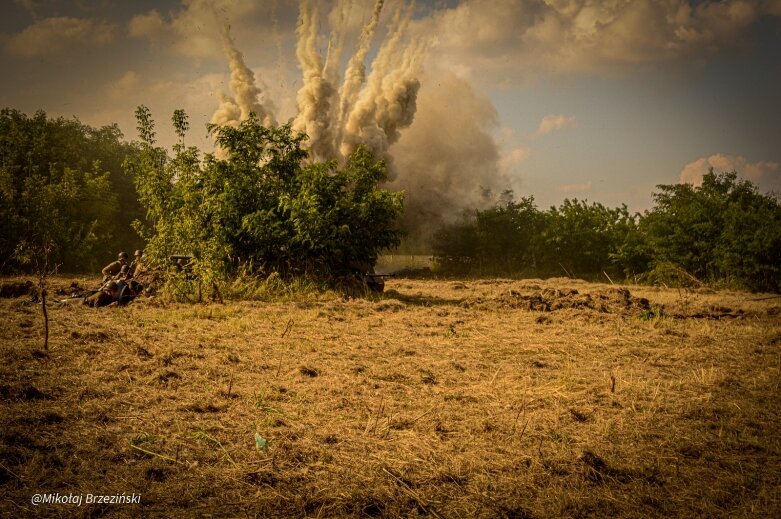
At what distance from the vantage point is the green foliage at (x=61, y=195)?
20.5 meters

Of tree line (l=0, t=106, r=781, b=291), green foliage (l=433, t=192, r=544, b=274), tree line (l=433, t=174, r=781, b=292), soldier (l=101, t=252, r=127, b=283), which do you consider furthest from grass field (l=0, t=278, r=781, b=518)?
green foliage (l=433, t=192, r=544, b=274)

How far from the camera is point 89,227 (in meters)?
23.9

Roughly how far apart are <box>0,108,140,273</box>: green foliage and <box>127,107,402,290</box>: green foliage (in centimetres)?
869

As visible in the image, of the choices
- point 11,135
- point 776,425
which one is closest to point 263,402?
A: point 776,425

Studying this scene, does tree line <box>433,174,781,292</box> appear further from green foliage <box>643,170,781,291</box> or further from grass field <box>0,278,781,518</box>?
grass field <box>0,278,781,518</box>

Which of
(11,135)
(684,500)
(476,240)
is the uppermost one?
(11,135)

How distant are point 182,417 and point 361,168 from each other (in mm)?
11339

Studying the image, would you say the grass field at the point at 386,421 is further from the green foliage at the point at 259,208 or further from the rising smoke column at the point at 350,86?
the rising smoke column at the point at 350,86

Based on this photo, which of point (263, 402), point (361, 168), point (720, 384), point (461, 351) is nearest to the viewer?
point (263, 402)

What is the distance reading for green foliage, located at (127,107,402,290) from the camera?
1191 cm

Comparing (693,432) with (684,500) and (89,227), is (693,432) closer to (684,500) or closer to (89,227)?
(684,500)

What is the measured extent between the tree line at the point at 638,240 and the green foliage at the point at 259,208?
9651 millimetres

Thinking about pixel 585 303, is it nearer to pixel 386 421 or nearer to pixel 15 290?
pixel 386 421

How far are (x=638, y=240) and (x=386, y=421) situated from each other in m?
21.5
